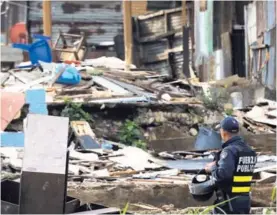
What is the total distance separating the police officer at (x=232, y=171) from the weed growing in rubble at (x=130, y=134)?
643cm

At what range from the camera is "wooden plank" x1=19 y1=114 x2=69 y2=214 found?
4.35m

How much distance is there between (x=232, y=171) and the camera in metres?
5.47

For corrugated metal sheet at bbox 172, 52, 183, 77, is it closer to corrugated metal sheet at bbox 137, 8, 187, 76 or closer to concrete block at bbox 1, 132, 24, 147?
corrugated metal sheet at bbox 137, 8, 187, 76

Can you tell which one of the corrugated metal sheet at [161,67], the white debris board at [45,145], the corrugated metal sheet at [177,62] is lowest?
the corrugated metal sheet at [161,67]

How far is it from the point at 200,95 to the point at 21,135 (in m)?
4.54

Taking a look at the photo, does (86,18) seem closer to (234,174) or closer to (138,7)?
(138,7)

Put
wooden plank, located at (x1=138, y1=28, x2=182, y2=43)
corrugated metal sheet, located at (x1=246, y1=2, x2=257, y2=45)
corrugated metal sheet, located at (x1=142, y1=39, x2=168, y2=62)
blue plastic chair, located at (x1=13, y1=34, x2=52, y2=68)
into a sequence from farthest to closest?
corrugated metal sheet, located at (x1=142, y1=39, x2=168, y2=62)
wooden plank, located at (x1=138, y1=28, x2=182, y2=43)
corrugated metal sheet, located at (x1=246, y1=2, x2=257, y2=45)
blue plastic chair, located at (x1=13, y1=34, x2=52, y2=68)

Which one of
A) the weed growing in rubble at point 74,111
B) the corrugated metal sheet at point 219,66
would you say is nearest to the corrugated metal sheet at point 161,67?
the corrugated metal sheet at point 219,66

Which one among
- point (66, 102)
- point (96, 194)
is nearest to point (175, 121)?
point (66, 102)

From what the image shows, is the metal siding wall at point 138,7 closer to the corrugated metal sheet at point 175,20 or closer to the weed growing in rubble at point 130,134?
the corrugated metal sheet at point 175,20

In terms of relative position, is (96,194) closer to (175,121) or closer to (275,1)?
(175,121)

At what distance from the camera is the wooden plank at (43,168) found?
14.3 feet

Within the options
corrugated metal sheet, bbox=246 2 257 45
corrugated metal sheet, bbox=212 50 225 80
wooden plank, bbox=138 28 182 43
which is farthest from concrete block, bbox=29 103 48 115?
wooden plank, bbox=138 28 182 43

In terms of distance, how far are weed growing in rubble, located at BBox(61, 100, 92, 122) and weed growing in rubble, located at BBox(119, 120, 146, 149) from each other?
74 centimetres
